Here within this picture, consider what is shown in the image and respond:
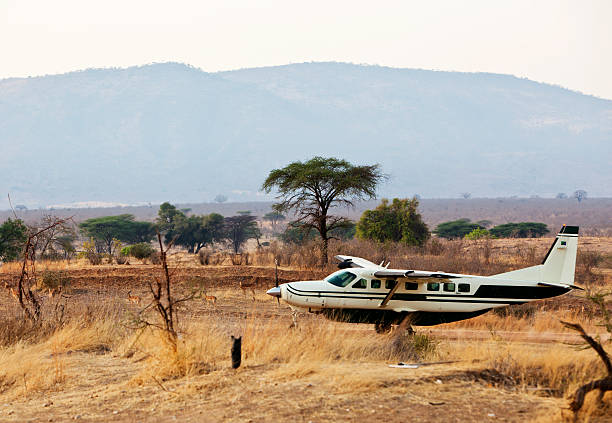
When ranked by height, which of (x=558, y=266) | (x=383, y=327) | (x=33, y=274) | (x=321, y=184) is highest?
(x=321, y=184)

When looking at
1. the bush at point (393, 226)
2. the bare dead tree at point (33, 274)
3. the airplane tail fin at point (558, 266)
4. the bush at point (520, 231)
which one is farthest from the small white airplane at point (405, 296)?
the bush at point (520, 231)

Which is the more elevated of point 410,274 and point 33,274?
point 410,274

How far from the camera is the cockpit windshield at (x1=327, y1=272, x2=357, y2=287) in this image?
1917 cm

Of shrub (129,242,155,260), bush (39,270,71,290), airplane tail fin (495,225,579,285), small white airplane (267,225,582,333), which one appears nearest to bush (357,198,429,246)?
shrub (129,242,155,260)

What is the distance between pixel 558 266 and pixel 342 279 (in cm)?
645

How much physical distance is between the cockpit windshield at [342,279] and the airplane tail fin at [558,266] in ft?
14.4

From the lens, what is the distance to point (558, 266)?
20234 millimetres

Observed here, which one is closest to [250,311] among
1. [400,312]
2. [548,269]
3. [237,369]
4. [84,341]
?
[400,312]

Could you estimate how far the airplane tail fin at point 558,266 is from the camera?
64.8ft

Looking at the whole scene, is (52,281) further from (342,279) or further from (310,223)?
(310,223)

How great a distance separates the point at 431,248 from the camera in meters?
43.3

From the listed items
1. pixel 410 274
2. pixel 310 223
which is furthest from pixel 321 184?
pixel 410 274

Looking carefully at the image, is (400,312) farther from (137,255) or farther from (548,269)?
(137,255)

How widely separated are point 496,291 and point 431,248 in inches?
958
